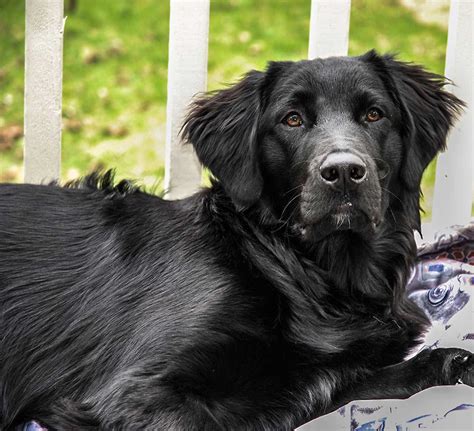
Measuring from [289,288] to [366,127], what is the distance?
0.61 metres

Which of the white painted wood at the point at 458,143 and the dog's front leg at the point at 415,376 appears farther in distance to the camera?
the white painted wood at the point at 458,143

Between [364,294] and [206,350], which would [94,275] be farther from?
[364,294]

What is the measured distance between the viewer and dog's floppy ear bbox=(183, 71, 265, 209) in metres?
3.19

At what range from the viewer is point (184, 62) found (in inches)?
155

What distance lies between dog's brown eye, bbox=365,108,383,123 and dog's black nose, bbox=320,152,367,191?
1.08 ft

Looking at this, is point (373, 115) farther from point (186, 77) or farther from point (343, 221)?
point (186, 77)

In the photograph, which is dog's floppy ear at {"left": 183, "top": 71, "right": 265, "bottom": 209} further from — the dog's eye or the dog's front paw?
the dog's front paw

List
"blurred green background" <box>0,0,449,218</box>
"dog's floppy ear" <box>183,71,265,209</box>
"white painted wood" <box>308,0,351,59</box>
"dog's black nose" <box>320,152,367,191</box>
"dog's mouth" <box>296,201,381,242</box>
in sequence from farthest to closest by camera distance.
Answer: "blurred green background" <box>0,0,449,218</box>, "white painted wood" <box>308,0,351,59</box>, "dog's floppy ear" <box>183,71,265,209</box>, "dog's mouth" <box>296,201,381,242</box>, "dog's black nose" <box>320,152,367,191</box>

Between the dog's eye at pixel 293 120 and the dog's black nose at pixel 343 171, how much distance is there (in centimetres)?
30

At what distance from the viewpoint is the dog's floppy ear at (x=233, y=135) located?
10.5ft

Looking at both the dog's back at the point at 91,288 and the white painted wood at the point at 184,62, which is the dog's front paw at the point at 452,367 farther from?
the white painted wood at the point at 184,62

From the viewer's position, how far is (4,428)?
3.07m

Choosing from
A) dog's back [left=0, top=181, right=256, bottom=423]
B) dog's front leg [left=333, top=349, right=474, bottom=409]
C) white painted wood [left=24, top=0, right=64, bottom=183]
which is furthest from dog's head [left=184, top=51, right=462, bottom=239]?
white painted wood [left=24, top=0, right=64, bottom=183]

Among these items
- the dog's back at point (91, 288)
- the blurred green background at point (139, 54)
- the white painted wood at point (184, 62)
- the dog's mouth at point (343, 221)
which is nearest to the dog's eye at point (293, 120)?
the dog's mouth at point (343, 221)
